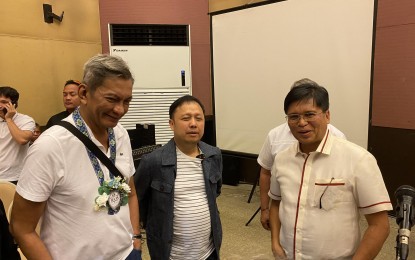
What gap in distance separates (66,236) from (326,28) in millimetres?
2914

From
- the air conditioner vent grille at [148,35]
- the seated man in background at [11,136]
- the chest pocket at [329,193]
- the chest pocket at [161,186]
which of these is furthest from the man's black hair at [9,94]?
the chest pocket at [329,193]

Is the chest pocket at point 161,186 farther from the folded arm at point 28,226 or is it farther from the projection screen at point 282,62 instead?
the projection screen at point 282,62

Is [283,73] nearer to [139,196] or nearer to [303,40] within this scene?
[303,40]

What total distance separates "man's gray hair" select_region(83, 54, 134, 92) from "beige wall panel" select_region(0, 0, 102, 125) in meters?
3.08

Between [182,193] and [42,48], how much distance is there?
3.20m

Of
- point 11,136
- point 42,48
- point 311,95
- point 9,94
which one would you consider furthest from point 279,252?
point 42,48

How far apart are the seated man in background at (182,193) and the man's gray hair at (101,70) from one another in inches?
25.7

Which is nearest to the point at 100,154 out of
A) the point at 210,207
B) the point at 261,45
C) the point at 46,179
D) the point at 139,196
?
the point at 46,179

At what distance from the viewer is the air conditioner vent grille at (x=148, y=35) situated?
14.1 ft

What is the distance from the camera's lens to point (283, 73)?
354 centimetres

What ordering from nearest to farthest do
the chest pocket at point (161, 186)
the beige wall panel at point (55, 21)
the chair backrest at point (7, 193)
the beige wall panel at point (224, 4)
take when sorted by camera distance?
the chest pocket at point (161, 186) → the chair backrest at point (7, 193) → the beige wall panel at point (55, 21) → the beige wall panel at point (224, 4)

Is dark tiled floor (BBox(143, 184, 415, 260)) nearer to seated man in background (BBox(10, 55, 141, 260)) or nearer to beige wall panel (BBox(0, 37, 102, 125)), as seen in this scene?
seated man in background (BBox(10, 55, 141, 260))

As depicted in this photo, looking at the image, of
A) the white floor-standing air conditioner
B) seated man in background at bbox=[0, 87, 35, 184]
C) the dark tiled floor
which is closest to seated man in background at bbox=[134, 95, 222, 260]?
the dark tiled floor

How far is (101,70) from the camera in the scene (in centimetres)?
109
